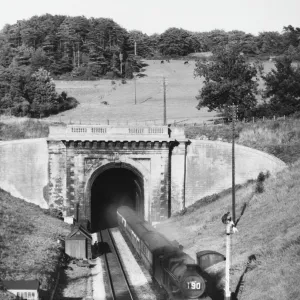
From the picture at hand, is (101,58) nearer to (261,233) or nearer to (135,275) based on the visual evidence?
(135,275)

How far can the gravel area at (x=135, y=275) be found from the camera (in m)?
29.2

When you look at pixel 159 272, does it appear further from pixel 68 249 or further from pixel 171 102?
pixel 171 102

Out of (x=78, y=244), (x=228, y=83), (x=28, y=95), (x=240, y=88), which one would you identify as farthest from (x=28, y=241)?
(x=28, y=95)

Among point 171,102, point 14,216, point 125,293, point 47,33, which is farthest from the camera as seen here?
point 47,33

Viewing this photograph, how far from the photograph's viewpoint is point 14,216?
41812 millimetres

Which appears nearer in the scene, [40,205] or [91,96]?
[40,205]

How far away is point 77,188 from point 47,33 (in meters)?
101

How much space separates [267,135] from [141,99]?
38749 mm

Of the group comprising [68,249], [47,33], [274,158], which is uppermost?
[47,33]

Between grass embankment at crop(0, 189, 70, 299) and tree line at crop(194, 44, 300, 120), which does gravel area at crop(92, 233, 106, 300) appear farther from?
tree line at crop(194, 44, 300, 120)

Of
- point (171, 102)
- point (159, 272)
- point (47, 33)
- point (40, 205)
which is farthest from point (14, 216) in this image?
point (47, 33)

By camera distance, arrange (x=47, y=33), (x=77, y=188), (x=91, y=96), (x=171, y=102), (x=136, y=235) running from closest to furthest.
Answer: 1. (x=136, y=235)
2. (x=77, y=188)
3. (x=171, y=102)
4. (x=91, y=96)
5. (x=47, y=33)

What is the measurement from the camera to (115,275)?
3347 cm

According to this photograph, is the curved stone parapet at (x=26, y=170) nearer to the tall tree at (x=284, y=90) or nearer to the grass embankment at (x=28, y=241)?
the grass embankment at (x=28, y=241)
